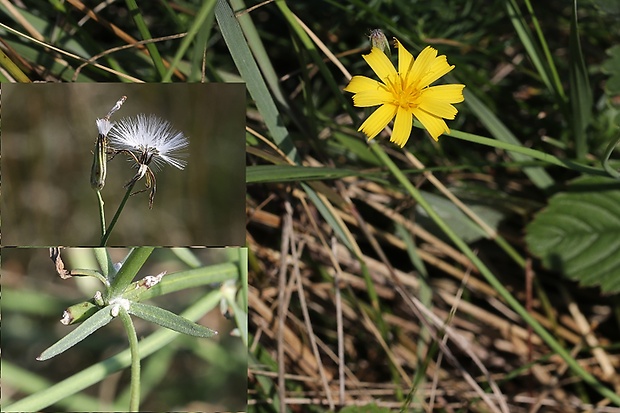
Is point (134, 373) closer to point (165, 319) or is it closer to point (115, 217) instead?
point (165, 319)

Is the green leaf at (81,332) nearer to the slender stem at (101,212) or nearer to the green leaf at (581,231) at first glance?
the slender stem at (101,212)

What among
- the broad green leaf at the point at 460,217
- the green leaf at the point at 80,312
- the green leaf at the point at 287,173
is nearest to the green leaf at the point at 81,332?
the green leaf at the point at 80,312

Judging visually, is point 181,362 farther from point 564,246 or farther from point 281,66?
point 564,246

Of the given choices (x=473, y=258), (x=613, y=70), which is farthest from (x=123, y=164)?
(x=613, y=70)

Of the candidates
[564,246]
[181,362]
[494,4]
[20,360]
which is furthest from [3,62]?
[564,246]

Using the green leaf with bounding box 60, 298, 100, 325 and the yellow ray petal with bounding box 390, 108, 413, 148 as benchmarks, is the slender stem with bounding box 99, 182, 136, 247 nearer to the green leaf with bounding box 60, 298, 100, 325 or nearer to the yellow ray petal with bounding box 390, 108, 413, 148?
the green leaf with bounding box 60, 298, 100, 325

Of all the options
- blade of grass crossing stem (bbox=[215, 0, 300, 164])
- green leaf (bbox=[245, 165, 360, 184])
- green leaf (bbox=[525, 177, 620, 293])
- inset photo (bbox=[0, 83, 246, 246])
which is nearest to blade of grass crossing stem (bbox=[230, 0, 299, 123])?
blade of grass crossing stem (bbox=[215, 0, 300, 164])
